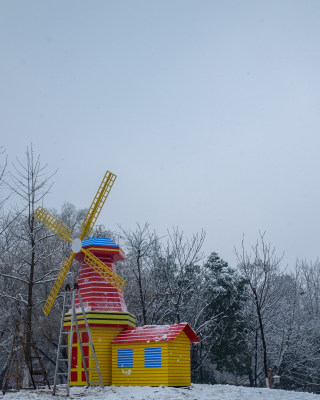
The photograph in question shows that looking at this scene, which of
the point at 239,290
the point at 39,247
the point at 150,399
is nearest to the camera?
the point at 150,399

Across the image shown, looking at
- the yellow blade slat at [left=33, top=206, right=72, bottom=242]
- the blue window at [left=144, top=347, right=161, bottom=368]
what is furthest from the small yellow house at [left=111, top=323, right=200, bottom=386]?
the yellow blade slat at [left=33, top=206, right=72, bottom=242]

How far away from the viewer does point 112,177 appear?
983 inches

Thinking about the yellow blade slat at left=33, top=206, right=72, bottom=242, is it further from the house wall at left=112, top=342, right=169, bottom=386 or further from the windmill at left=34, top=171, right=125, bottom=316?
the house wall at left=112, top=342, right=169, bottom=386

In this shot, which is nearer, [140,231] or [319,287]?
[140,231]

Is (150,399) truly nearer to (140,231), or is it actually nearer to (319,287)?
(140,231)

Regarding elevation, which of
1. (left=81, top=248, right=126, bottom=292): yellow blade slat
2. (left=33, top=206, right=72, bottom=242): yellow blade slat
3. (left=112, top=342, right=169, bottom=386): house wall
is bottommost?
(left=112, top=342, right=169, bottom=386): house wall

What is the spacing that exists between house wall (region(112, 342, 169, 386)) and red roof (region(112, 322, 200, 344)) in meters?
0.20

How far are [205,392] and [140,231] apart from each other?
14857 millimetres

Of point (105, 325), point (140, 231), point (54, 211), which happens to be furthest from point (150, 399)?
point (54, 211)

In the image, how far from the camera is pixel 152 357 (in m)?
20.7

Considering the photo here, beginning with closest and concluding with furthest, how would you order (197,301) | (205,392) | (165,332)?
(205,392) → (165,332) → (197,301)

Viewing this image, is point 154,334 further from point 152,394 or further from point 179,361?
point 152,394

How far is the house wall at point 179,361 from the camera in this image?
2041 cm

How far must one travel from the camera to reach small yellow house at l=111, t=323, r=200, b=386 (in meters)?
20.4
